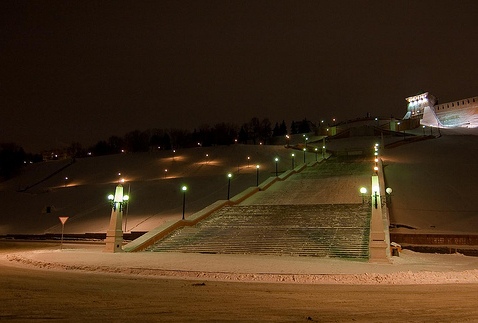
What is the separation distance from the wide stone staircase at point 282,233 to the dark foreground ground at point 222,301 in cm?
867

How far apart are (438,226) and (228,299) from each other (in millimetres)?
18651

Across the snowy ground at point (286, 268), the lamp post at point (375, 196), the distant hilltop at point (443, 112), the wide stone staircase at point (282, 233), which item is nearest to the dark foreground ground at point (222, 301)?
the snowy ground at point (286, 268)

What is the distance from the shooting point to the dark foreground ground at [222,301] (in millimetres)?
7137

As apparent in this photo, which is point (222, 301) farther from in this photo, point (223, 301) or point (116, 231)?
point (116, 231)

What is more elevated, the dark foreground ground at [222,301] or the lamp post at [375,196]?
the lamp post at [375,196]

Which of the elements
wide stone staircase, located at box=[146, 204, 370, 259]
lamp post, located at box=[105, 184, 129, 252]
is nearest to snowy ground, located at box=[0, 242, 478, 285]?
lamp post, located at box=[105, 184, 129, 252]

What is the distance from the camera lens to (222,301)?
28.3 ft

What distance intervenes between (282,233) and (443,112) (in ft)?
241

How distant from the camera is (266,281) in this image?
471 inches

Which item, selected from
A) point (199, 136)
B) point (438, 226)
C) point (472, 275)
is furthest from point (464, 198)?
point (199, 136)

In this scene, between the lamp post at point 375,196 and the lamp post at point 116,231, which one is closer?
the lamp post at point 375,196

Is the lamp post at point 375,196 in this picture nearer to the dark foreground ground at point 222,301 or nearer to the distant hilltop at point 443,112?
the dark foreground ground at point 222,301

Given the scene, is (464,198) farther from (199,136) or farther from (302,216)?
(199,136)

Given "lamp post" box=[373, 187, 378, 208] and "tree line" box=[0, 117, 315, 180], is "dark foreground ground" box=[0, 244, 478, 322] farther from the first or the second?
"tree line" box=[0, 117, 315, 180]
